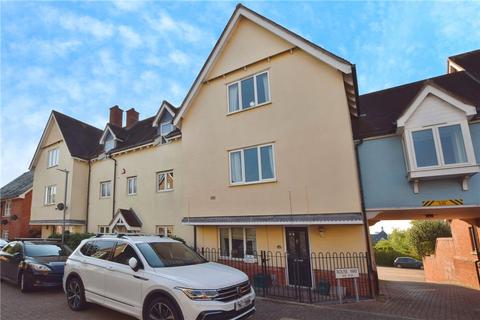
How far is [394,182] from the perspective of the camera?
990cm

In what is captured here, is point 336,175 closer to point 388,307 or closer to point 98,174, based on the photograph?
point 388,307

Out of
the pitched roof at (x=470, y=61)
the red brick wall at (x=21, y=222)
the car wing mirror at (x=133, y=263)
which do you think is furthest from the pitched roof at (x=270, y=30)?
the red brick wall at (x=21, y=222)

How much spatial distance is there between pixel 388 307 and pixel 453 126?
591 centimetres

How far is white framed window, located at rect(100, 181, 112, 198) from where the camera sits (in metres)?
19.1

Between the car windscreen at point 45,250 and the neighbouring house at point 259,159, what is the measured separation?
4.71 m

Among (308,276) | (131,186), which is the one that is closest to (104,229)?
(131,186)

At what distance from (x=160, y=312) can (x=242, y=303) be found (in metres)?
1.54

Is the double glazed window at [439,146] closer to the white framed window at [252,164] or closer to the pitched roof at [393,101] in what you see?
the pitched roof at [393,101]

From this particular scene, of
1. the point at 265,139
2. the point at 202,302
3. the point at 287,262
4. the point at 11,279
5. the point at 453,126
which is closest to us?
the point at 202,302

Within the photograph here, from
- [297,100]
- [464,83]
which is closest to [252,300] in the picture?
[297,100]

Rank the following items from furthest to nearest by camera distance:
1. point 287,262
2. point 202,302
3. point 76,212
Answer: point 76,212 < point 287,262 < point 202,302

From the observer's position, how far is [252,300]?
19.1 ft

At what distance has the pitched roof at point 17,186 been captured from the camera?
26.6m

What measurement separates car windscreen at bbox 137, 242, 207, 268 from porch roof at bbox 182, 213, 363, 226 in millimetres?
4047
